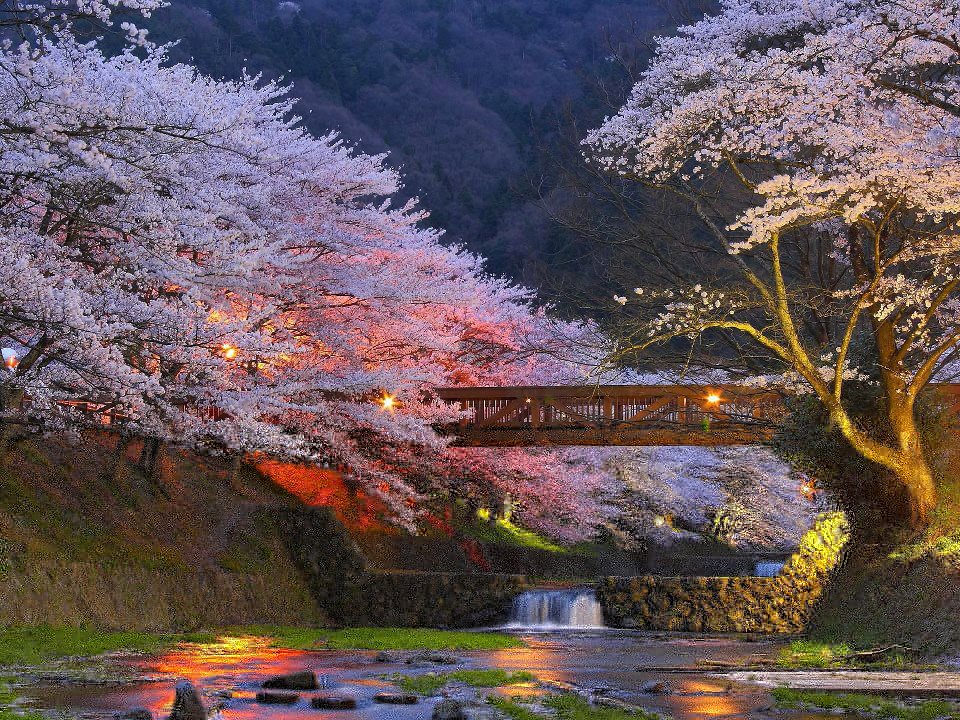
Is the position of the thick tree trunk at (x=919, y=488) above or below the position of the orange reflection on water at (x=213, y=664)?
above

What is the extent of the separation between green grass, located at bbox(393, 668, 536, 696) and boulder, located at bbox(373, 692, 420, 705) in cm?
50

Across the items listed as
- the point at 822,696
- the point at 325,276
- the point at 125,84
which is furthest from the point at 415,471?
the point at 822,696

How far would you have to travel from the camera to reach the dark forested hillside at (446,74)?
184 feet

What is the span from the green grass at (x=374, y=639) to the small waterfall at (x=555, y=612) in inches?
203

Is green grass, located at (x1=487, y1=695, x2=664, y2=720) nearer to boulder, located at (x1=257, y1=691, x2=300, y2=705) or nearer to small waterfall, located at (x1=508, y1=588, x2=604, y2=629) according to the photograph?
boulder, located at (x1=257, y1=691, x2=300, y2=705)

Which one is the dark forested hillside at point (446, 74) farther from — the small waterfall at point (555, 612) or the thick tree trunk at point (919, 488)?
the thick tree trunk at point (919, 488)

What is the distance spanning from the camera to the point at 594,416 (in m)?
24.8

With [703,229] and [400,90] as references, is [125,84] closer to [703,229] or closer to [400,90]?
[703,229]

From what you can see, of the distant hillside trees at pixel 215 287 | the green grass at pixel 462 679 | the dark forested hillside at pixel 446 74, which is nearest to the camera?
the green grass at pixel 462 679

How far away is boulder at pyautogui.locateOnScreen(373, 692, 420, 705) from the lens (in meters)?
9.75

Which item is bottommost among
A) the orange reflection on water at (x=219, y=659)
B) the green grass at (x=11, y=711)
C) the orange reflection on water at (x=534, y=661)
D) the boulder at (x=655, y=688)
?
the orange reflection on water at (x=534, y=661)

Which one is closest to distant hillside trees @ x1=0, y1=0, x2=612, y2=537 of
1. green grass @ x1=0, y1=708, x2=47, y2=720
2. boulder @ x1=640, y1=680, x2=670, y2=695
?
green grass @ x1=0, y1=708, x2=47, y2=720

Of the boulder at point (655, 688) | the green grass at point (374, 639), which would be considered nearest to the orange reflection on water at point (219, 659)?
the green grass at point (374, 639)

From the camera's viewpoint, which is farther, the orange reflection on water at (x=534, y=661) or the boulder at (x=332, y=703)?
the orange reflection on water at (x=534, y=661)
